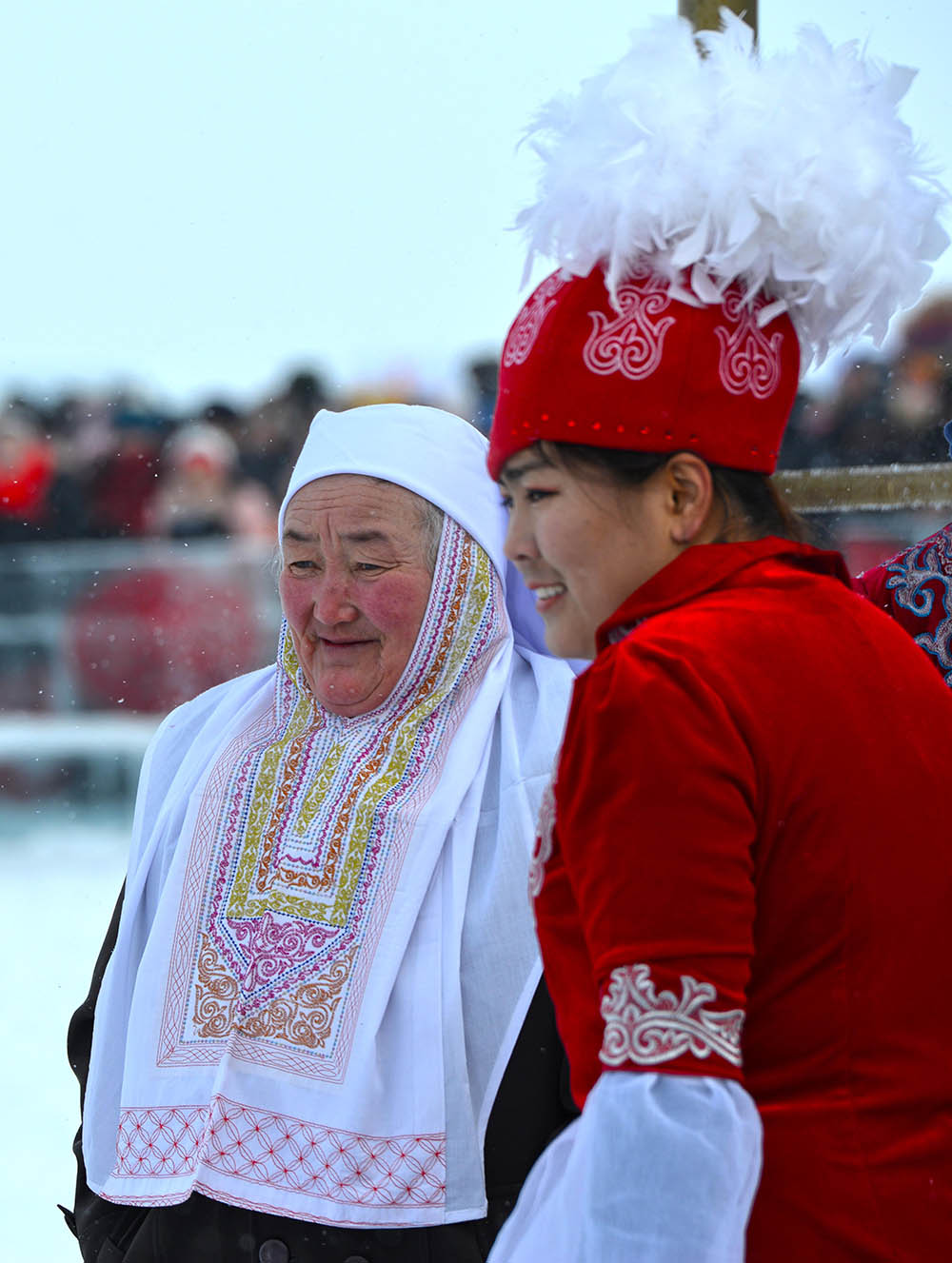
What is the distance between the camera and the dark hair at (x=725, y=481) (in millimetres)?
1247

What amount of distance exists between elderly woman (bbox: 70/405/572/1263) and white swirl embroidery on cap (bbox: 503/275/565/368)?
0.99 metres

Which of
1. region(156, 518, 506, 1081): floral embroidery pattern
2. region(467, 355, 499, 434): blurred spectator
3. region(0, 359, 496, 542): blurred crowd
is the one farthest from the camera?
region(0, 359, 496, 542): blurred crowd

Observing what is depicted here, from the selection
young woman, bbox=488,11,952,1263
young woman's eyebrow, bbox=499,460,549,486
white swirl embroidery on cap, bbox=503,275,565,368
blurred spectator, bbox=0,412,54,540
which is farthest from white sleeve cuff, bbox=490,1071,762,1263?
blurred spectator, bbox=0,412,54,540

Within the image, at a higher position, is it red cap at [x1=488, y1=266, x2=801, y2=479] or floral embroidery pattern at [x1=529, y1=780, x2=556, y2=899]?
red cap at [x1=488, y1=266, x2=801, y2=479]

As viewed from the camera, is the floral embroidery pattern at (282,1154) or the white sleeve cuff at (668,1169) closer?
the white sleeve cuff at (668,1169)

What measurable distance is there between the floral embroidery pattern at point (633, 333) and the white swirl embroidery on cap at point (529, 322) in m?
0.06

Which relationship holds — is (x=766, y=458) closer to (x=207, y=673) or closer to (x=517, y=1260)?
(x=517, y=1260)

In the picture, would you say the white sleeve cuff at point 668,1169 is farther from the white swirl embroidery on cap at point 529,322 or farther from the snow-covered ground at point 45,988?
the snow-covered ground at point 45,988

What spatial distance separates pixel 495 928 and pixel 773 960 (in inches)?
40.5

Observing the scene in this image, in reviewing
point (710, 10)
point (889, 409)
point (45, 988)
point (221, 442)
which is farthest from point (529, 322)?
point (221, 442)

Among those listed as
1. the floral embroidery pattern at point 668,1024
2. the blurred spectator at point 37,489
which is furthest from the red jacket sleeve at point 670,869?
the blurred spectator at point 37,489

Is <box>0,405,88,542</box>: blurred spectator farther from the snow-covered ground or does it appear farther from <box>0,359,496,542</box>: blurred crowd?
the snow-covered ground

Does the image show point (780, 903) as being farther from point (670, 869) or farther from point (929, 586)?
point (929, 586)

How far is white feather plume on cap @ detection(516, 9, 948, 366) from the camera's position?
1255 millimetres
